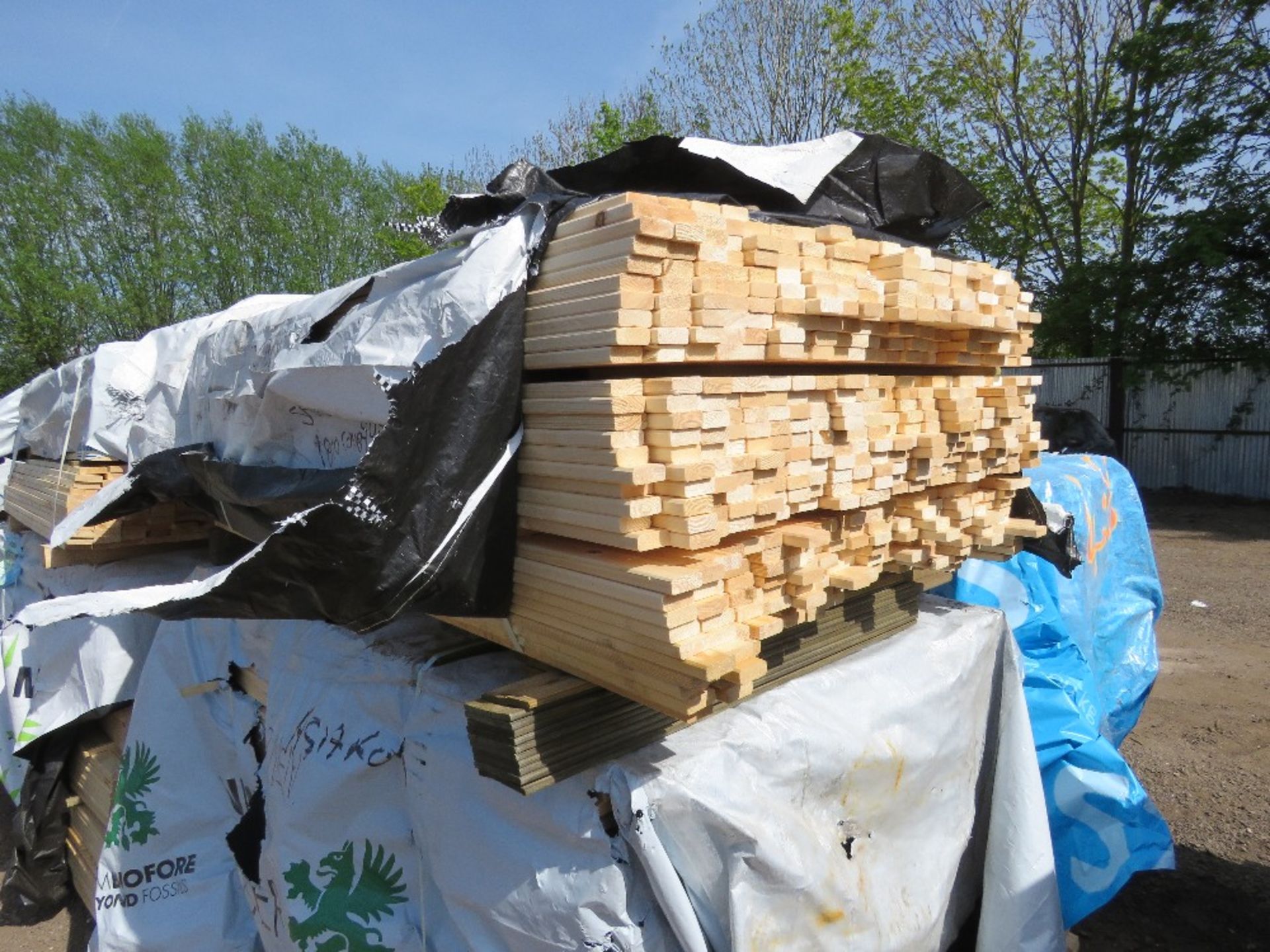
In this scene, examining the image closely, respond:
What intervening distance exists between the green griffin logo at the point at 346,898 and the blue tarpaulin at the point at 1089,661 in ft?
8.84

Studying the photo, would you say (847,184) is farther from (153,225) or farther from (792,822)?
(153,225)

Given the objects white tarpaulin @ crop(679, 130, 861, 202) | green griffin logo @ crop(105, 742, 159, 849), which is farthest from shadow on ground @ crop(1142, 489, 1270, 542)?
green griffin logo @ crop(105, 742, 159, 849)

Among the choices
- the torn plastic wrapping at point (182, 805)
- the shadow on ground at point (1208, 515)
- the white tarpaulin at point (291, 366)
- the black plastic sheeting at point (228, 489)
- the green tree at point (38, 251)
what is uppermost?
the green tree at point (38, 251)

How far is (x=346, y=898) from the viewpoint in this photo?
2.44 m

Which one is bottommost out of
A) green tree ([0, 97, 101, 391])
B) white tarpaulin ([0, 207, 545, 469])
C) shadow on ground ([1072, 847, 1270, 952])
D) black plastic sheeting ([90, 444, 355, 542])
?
shadow on ground ([1072, 847, 1270, 952])

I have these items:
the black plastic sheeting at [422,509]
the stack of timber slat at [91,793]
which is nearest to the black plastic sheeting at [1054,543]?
the black plastic sheeting at [422,509]

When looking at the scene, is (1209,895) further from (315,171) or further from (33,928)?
(315,171)

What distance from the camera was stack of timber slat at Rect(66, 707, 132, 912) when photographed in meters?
4.04

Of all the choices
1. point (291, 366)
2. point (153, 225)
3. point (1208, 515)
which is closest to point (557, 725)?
point (291, 366)

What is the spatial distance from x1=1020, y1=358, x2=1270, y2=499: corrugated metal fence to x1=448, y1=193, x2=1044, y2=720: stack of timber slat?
1136cm

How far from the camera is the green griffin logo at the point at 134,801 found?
133 inches

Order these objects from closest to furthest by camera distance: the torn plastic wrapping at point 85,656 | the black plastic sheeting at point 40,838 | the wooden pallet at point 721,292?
1. the wooden pallet at point 721,292
2. the torn plastic wrapping at point 85,656
3. the black plastic sheeting at point 40,838

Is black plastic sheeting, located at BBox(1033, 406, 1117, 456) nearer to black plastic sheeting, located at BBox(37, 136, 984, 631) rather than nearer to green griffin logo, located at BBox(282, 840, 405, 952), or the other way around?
black plastic sheeting, located at BBox(37, 136, 984, 631)

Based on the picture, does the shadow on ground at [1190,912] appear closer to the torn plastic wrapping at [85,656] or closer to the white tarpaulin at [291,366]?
the white tarpaulin at [291,366]
